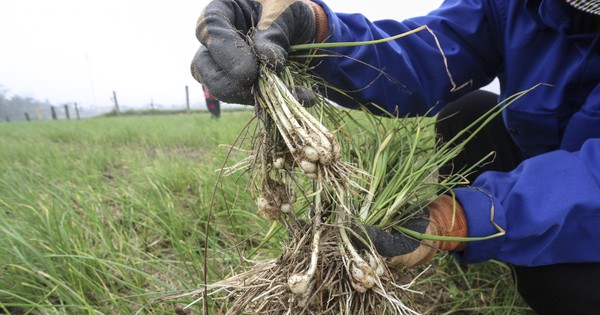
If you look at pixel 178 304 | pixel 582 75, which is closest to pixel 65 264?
pixel 178 304

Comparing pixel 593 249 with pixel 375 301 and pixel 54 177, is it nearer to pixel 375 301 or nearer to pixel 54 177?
pixel 375 301

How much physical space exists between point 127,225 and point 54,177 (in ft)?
3.18

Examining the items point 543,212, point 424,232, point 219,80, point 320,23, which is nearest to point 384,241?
point 424,232

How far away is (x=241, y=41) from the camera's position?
0.74m

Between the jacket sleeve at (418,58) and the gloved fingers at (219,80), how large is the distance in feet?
1.05

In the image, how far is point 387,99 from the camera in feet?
3.69

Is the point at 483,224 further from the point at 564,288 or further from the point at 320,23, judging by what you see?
the point at 320,23

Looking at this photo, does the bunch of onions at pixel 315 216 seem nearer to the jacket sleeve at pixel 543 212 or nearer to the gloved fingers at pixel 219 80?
the gloved fingers at pixel 219 80

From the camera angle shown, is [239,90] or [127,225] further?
[127,225]

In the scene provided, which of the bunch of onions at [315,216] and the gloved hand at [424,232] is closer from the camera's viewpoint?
the bunch of onions at [315,216]

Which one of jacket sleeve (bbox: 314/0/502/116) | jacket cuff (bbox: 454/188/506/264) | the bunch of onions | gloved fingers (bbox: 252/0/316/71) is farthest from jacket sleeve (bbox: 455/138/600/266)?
gloved fingers (bbox: 252/0/316/71)

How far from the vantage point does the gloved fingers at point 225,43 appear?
2.32ft

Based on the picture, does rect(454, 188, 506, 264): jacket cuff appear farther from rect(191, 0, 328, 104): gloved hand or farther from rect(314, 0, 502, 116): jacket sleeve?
rect(191, 0, 328, 104): gloved hand

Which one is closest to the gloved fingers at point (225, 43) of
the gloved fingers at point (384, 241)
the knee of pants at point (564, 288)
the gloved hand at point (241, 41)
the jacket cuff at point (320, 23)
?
the gloved hand at point (241, 41)
